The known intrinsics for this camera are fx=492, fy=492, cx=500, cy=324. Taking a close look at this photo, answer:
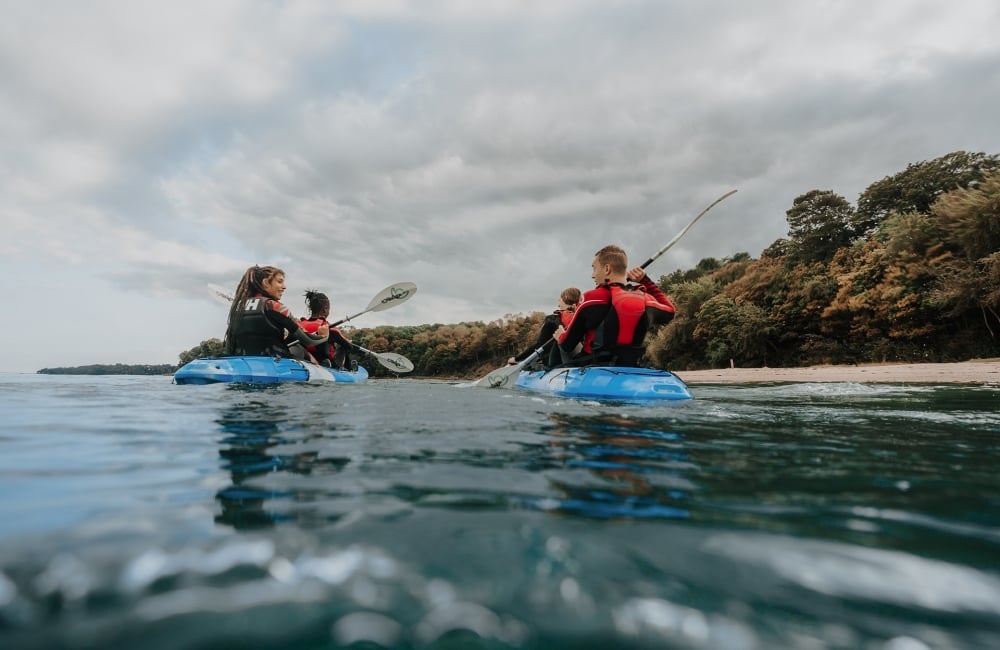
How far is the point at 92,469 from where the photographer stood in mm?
2357

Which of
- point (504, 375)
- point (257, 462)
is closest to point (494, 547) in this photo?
point (257, 462)

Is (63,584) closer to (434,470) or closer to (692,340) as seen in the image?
(434,470)

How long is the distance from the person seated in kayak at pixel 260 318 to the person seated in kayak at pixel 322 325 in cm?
183

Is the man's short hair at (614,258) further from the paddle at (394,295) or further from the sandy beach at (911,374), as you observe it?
the sandy beach at (911,374)

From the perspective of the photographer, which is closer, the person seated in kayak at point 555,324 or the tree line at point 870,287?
the person seated in kayak at point 555,324

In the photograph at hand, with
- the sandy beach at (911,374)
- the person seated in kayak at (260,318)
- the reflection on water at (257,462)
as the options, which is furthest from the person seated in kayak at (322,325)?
the sandy beach at (911,374)

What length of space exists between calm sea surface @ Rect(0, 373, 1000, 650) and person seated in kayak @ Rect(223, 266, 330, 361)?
263 inches

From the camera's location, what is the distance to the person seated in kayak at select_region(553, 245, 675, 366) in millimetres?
7008

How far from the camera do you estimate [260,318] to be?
940cm

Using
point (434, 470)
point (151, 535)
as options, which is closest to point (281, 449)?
Answer: point (434, 470)

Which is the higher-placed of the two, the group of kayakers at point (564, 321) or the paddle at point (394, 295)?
the paddle at point (394, 295)

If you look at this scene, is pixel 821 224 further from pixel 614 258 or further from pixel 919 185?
pixel 614 258

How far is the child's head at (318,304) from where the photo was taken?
12250mm

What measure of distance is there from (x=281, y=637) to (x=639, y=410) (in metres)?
4.69
